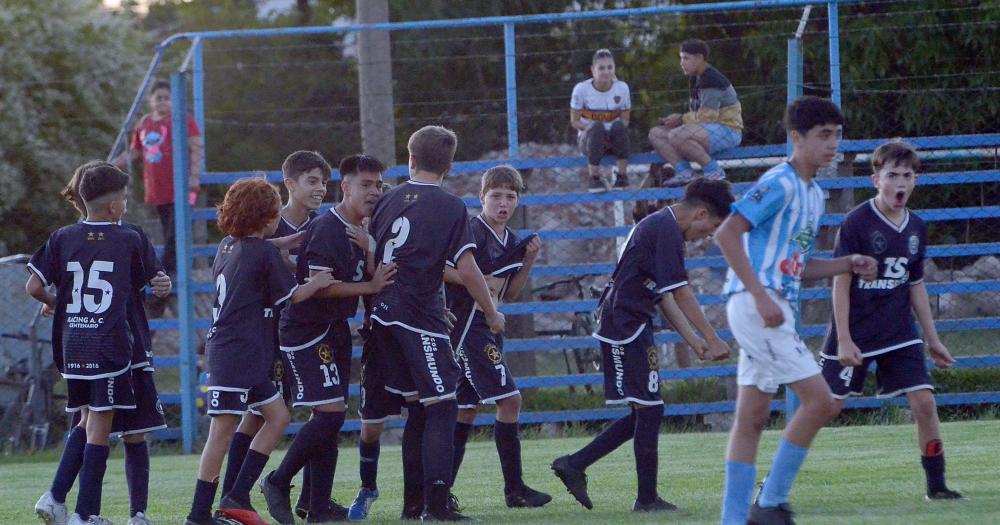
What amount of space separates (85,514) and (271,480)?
0.88 meters

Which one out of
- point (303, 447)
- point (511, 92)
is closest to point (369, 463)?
point (303, 447)

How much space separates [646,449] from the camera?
21.7 feet

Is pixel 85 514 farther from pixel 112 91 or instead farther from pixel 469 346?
pixel 112 91

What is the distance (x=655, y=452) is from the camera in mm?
6648

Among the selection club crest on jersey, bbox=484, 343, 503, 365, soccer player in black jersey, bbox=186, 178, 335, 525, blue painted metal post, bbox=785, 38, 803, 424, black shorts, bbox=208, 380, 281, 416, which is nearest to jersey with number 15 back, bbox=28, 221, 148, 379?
soccer player in black jersey, bbox=186, 178, 335, 525

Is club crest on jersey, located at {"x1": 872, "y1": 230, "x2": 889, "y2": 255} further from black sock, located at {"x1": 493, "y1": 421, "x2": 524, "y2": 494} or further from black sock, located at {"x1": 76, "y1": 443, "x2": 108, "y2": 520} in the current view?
black sock, located at {"x1": 76, "y1": 443, "x2": 108, "y2": 520}

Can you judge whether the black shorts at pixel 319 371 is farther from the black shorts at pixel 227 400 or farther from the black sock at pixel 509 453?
the black sock at pixel 509 453

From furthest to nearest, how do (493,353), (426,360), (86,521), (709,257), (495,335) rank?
(709,257) → (495,335) → (493,353) → (86,521) → (426,360)

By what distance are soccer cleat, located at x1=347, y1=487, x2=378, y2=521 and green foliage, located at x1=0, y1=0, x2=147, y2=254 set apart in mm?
11679

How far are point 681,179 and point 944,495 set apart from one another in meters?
5.80

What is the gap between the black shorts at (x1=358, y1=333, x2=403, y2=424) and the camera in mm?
6637

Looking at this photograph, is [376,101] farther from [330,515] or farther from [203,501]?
[203,501]

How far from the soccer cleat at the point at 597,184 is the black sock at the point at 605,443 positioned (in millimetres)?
5229

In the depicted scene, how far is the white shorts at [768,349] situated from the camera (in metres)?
5.08
